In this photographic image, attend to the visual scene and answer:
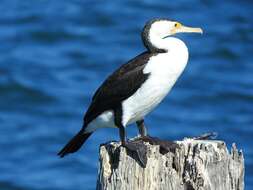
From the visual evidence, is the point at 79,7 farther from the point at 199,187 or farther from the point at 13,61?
the point at 199,187

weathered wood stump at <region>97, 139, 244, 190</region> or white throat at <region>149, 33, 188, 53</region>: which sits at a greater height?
white throat at <region>149, 33, 188, 53</region>

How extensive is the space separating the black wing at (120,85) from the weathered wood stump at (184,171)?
0.96 metres

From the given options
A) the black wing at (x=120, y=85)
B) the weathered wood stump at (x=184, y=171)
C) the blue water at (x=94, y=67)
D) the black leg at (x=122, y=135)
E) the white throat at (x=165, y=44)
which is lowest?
the weathered wood stump at (x=184, y=171)

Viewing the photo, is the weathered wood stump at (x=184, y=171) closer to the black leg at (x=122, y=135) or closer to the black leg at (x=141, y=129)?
the black leg at (x=122, y=135)

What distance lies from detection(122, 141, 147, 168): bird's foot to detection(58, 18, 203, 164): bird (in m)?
0.33

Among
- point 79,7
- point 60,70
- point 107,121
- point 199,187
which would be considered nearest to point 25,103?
point 60,70

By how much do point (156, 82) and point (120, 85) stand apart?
0.23 metres

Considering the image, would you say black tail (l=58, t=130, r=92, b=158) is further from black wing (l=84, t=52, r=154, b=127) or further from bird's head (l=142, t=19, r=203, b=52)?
bird's head (l=142, t=19, r=203, b=52)

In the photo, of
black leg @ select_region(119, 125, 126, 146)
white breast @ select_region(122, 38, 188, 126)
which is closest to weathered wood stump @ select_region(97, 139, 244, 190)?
black leg @ select_region(119, 125, 126, 146)

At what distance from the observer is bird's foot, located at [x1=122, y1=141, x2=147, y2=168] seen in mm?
5535

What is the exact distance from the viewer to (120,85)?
6.52 metres

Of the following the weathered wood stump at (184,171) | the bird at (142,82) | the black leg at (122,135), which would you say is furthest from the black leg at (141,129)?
the weathered wood stump at (184,171)

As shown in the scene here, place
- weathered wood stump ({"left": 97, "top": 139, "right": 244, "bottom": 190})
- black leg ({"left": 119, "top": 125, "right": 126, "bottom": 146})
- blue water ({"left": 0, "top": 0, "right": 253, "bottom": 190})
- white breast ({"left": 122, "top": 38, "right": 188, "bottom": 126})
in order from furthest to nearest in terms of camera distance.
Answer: blue water ({"left": 0, "top": 0, "right": 253, "bottom": 190})
white breast ({"left": 122, "top": 38, "right": 188, "bottom": 126})
black leg ({"left": 119, "top": 125, "right": 126, "bottom": 146})
weathered wood stump ({"left": 97, "top": 139, "right": 244, "bottom": 190})

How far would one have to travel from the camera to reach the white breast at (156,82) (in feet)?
21.2
